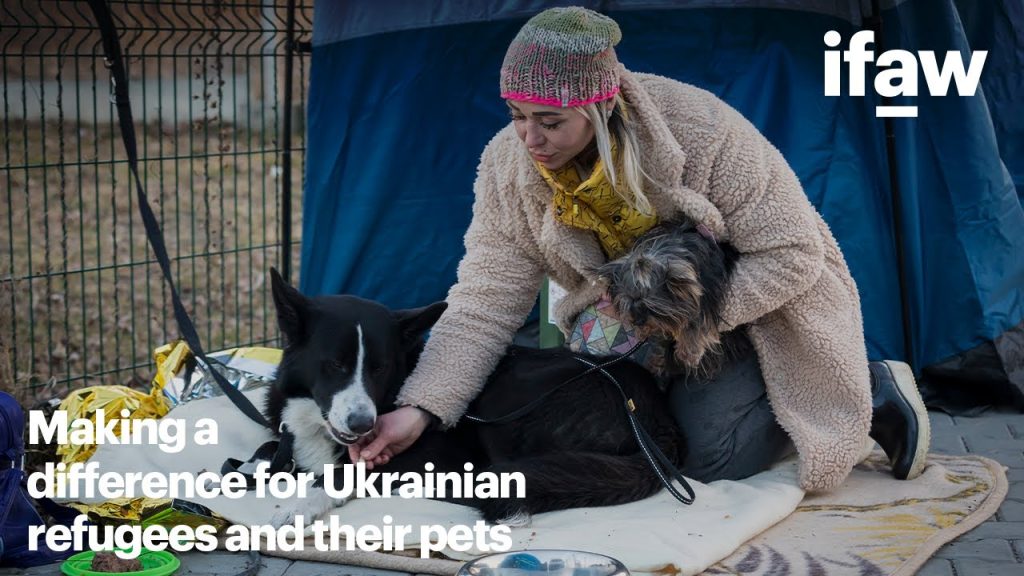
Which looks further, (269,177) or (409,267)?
(269,177)

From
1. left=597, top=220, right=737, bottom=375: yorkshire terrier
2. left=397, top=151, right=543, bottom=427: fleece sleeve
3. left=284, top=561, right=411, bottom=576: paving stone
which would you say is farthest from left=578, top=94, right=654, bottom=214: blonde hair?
left=284, top=561, right=411, bottom=576: paving stone

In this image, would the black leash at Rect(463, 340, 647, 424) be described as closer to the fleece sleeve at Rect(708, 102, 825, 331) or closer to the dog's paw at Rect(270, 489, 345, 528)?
the fleece sleeve at Rect(708, 102, 825, 331)

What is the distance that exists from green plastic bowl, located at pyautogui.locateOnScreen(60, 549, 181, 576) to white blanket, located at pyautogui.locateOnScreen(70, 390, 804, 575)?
0.25m

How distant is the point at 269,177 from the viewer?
11.1 meters

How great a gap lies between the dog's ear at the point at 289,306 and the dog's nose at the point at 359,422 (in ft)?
1.18

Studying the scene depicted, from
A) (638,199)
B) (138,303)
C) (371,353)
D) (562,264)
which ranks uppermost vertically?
(638,199)

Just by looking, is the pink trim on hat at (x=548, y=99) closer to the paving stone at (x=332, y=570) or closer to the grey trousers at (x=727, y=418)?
the grey trousers at (x=727, y=418)

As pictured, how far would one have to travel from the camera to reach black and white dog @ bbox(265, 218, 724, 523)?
3303 mm

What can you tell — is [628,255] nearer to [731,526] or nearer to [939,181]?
[731,526]

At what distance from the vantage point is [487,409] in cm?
361

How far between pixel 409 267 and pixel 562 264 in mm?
1689

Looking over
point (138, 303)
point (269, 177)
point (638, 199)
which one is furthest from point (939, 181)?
point (269, 177)

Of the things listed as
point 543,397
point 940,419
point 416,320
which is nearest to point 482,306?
point 416,320

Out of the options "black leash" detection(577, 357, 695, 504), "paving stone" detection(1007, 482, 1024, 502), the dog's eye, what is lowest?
"paving stone" detection(1007, 482, 1024, 502)
